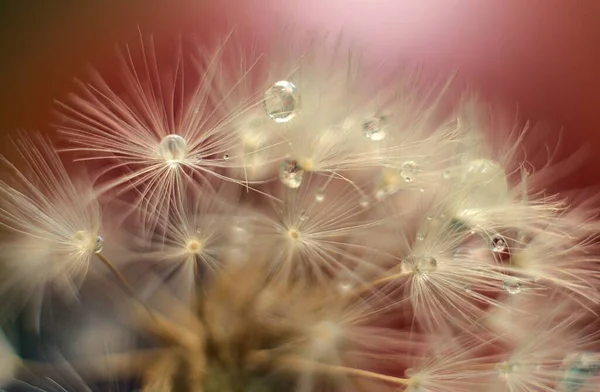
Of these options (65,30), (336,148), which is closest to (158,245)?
(336,148)

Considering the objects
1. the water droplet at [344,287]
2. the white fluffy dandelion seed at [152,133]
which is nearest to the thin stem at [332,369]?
the water droplet at [344,287]

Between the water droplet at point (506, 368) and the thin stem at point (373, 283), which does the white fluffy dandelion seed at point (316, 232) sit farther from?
the water droplet at point (506, 368)

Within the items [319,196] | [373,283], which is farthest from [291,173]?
[373,283]

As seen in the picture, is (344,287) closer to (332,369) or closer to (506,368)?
(332,369)

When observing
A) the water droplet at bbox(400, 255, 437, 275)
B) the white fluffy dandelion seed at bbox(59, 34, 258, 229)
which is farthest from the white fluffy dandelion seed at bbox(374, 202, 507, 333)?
the white fluffy dandelion seed at bbox(59, 34, 258, 229)

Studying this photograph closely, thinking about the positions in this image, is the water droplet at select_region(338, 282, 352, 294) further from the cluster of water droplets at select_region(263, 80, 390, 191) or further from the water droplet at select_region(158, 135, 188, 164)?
the water droplet at select_region(158, 135, 188, 164)

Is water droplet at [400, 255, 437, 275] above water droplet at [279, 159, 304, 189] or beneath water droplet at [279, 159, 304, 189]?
beneath
